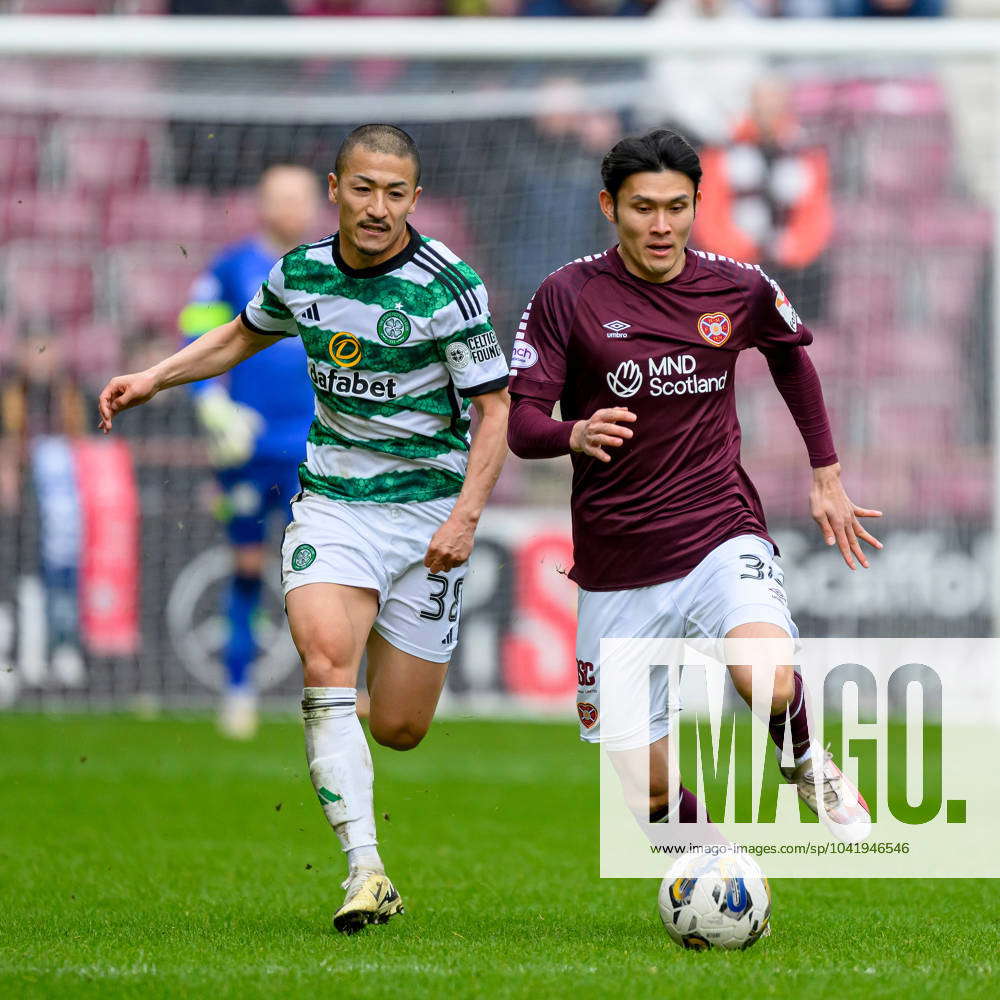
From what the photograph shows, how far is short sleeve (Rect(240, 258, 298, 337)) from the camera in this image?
6.04m

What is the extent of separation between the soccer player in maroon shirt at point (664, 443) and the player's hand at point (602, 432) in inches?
11.1

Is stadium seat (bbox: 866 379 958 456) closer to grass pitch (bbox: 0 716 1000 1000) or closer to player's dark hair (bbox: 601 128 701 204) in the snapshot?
grass pitch (bbox: 0 716 1000 1000)

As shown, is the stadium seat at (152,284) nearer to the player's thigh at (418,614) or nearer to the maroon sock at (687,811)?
the player's thigh at (418,614)

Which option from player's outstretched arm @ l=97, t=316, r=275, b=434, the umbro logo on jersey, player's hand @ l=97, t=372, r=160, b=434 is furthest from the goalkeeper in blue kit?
the umbro logo on jersey

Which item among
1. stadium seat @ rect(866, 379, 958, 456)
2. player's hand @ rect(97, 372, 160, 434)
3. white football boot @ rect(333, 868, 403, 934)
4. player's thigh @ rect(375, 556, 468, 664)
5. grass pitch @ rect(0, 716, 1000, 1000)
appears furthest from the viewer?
stadium seat @ rect(866, 379, 958, 456)

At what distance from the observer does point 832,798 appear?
5625 mm

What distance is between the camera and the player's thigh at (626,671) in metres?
5.80

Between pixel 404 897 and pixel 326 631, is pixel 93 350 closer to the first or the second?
pixel 404 897

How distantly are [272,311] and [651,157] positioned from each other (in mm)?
1385

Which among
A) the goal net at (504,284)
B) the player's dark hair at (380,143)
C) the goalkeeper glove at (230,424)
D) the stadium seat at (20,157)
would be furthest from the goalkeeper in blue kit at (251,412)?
the player's dark hair at (380,143)

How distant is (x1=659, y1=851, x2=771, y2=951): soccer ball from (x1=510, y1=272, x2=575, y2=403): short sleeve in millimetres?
1479

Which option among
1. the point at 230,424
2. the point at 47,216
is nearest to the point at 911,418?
the point at 230,424

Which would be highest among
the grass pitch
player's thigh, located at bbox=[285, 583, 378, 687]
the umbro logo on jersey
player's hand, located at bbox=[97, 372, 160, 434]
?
the umbro logo on jersey

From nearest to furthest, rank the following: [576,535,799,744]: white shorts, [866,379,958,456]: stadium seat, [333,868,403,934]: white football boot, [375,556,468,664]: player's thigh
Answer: [333,868,403,934]: white football boot < [576,535,799,744]: white shorts < [375,556,468,664]: player's thigh < [866,379,958,456]: stadium seat
